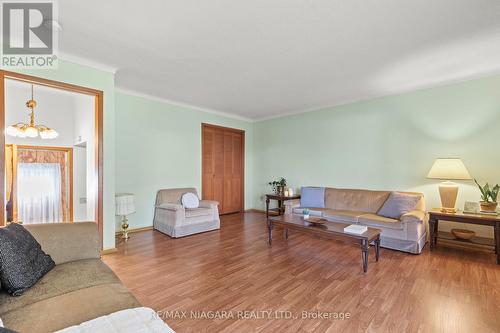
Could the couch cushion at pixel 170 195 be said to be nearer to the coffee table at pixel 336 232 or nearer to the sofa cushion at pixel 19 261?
the coffee table at pixel 336 232

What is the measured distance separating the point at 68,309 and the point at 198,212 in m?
3.02

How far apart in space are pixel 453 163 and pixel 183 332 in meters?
3.97

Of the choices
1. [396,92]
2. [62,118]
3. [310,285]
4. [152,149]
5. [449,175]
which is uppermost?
[396,92]

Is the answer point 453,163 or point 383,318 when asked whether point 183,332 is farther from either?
point 453,163

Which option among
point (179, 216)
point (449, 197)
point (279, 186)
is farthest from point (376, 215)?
point (179, 216)

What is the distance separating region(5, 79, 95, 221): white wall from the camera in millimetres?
4178

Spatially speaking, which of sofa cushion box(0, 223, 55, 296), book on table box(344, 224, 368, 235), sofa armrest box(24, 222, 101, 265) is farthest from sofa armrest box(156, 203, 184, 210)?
book on table box(344, 224, 368, 235)

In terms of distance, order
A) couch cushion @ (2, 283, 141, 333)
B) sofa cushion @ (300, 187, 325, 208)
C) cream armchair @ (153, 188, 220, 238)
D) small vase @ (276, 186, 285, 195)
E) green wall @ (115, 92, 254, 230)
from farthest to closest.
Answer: small vase @ (276, 186, 285, 195) → sofa cushion @ (300, 187, 325, 208) → green wall @ (115, 92, 254, 230) → cream armchair @ (153, 188, 220, 238) → couch cushion @ (2, 283, 141, 333)

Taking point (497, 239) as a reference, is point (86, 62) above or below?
above

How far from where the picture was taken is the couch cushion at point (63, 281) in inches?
50.8

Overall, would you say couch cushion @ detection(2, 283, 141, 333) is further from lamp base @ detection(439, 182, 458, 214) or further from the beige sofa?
lamp base @ detection(439, 182, 458, 214)

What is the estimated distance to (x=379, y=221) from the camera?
11.4 ft

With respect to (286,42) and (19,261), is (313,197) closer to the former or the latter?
(286,42)

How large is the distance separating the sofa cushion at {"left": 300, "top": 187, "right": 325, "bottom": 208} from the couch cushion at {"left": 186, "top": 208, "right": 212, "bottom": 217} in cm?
187
